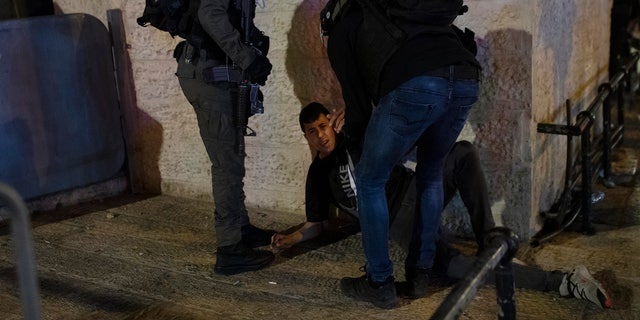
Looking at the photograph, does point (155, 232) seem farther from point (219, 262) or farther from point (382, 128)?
point (382, 128)

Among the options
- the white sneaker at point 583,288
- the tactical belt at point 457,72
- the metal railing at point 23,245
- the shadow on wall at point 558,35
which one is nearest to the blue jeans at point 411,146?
the tactical belt at point 457,72

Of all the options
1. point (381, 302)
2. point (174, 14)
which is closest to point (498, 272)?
point (381, 302)

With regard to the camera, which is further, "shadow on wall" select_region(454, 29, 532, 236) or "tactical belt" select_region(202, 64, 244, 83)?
"shadow on wall" select_region(454, 29, 532, 236)

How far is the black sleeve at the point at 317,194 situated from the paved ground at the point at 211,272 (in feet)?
0.77

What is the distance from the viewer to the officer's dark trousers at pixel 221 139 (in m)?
3.87

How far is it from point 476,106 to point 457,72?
1.08m

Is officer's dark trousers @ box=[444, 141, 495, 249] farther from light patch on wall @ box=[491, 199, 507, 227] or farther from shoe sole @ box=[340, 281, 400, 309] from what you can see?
shoe sole @ box=[340, 281, 400, 309]

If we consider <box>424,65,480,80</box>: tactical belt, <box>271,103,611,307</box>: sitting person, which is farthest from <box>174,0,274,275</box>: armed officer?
<box>424,65,480,80</box>: tactical belt

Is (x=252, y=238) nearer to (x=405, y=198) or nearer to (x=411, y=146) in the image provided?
(x=405, y=198)

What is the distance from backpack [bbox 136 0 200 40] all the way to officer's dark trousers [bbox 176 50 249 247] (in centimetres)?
19

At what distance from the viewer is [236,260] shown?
13.1 ft

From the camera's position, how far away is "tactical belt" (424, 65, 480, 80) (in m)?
3.05

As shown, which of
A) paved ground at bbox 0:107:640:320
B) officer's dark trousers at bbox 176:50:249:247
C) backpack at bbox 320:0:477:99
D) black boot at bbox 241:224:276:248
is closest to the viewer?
backpack at bbox 320:0:477:99

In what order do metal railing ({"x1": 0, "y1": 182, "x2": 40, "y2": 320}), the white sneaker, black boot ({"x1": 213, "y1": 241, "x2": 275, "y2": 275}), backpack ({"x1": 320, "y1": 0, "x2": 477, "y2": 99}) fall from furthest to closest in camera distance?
black boot ({"x1": 213, "y1": 241, "x2": 275, "y2": 275})
the white sneaker
backpack ({"x1": 320, "y1": 0, "x2": 477, "y2": 99})
metal railing ({"x1": 0, "y1": 182, "x2": 40, "y2": 320})
